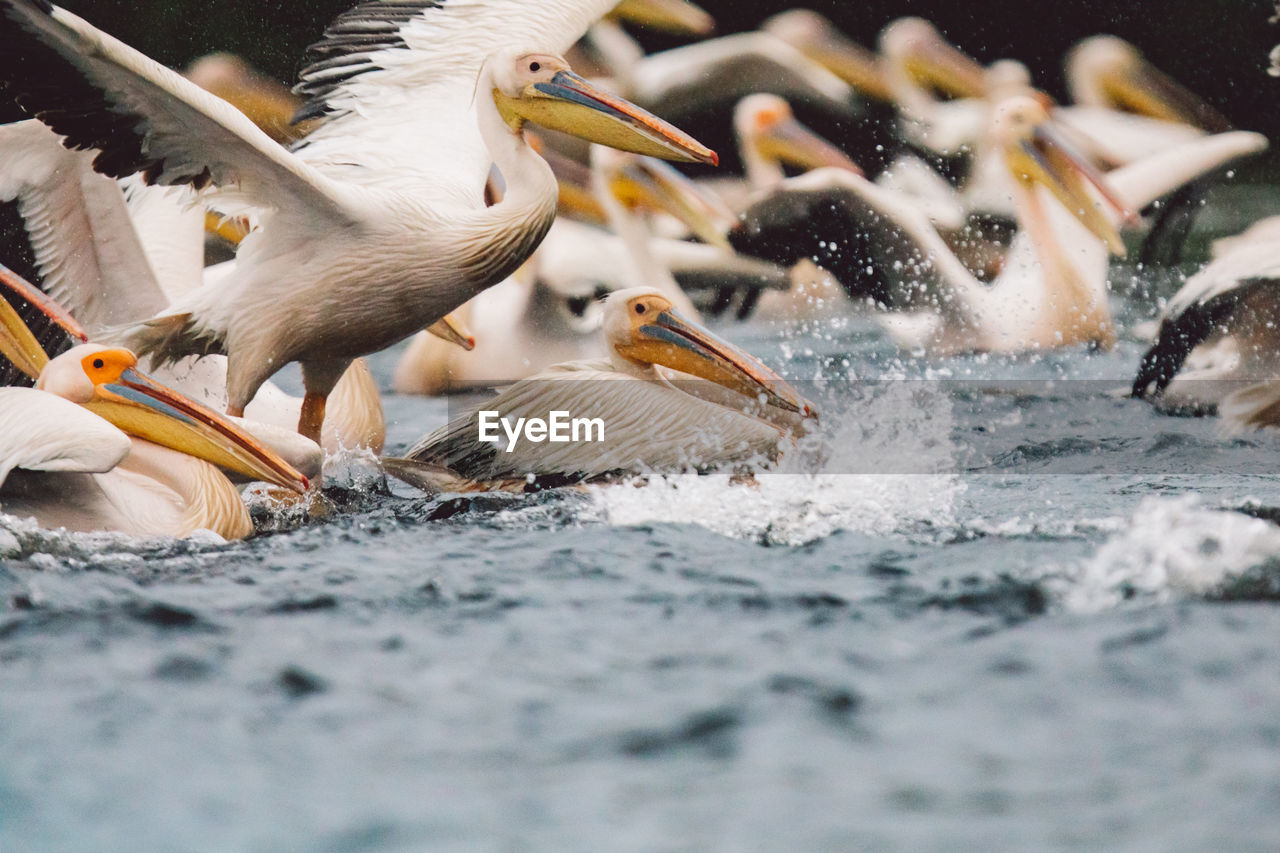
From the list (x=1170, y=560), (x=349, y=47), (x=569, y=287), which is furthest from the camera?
(x=569, y=287)

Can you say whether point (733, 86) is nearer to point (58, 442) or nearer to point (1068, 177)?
point (1068, 177)

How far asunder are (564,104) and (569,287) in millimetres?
1561

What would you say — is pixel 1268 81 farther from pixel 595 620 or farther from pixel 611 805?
pixel 611 805

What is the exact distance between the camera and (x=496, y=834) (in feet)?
5.93

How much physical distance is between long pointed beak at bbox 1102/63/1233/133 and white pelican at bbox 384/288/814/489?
8.00ft

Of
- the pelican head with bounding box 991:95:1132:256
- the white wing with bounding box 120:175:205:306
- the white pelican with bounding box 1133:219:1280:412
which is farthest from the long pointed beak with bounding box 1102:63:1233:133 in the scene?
the white wing with bounding box 120:175:205:306

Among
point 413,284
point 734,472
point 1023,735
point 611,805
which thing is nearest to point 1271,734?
point 1023,735

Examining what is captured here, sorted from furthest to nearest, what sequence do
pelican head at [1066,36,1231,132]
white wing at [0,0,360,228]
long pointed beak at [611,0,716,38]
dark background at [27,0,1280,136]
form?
pelican head at [1066,36,1231,132] → dark background at [27,0,1280,136] → long pointed beak at [611,0,716,38] → white wing at [0,0,360,228]

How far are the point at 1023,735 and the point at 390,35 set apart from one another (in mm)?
3144

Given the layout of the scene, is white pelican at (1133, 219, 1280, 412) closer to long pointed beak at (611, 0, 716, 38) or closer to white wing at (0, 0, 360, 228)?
long pointed beak at (611, 0, 716, 38)

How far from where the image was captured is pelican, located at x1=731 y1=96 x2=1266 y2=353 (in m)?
5.49

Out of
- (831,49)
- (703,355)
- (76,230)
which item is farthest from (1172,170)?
(76,230)

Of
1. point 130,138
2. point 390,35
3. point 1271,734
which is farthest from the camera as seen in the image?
point 390,35

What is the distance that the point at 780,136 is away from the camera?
5781mm
